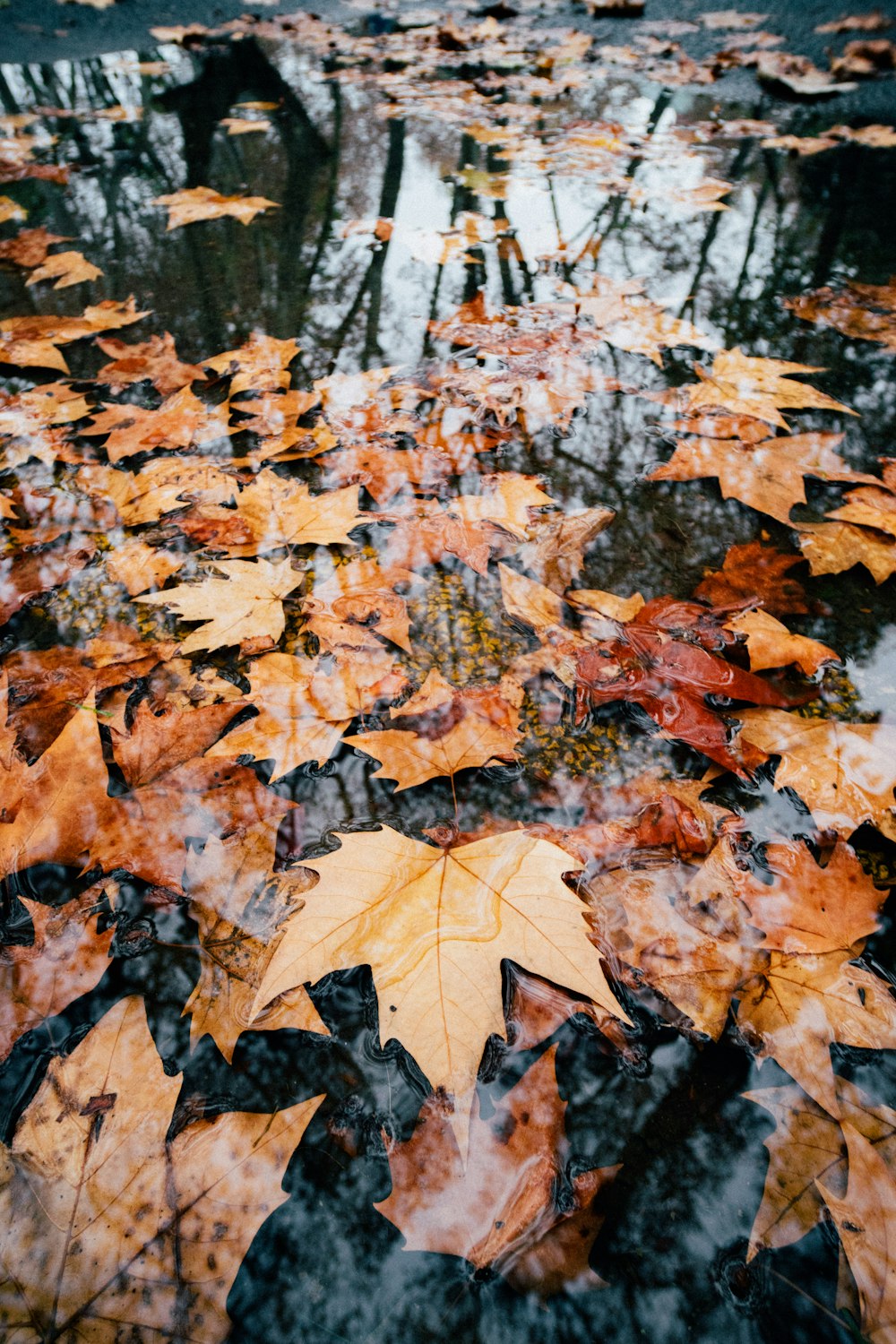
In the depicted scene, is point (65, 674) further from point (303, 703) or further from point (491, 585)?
point (491, 585)

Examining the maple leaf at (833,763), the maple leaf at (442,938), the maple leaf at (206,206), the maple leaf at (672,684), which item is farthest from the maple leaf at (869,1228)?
the maple leaf at (206,206)

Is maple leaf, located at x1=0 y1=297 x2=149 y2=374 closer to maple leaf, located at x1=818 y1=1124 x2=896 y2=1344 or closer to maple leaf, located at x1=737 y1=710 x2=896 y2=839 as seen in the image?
maple leaf, located at x1=737 y1=710 x2=896 y2=839

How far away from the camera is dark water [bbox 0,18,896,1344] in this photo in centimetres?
75

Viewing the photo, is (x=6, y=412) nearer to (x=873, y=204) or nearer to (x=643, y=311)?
(x=643, y=311)

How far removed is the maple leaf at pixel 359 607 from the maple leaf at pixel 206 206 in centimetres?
239

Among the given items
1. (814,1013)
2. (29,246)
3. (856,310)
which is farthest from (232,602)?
(29,246)

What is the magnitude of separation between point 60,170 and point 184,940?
14.2 ft

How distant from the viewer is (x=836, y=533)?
158cm

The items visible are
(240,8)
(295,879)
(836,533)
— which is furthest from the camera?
(240,8)

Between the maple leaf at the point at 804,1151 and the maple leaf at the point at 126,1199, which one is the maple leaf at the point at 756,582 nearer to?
the maple leaf at the point at 804,1151

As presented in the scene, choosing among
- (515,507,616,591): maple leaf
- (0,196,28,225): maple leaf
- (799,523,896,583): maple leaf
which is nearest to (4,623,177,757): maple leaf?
(515,507,616,591): maple leaf

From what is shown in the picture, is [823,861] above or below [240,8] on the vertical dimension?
below

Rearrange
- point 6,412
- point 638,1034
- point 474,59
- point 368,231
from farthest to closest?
point 474,59
point 368,231
point 6,412
point 638,1034

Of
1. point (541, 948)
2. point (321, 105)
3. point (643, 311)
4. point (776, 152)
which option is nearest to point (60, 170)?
point (321, 105)
